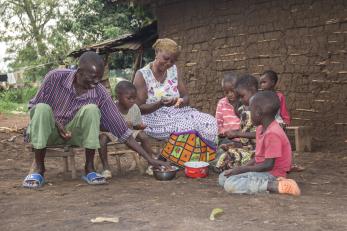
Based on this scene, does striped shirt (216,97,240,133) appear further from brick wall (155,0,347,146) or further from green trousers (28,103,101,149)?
brick wall (155,0,347,146)

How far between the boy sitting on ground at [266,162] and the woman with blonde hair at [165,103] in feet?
3.49

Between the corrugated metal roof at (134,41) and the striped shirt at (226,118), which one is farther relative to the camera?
the corrugated metal roof at (134,41)

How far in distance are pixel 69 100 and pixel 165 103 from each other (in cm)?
95

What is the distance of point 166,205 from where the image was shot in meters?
3.26

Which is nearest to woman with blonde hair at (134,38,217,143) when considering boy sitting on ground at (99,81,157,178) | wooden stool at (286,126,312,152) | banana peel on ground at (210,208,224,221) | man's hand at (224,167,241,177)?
boy sitting on ground at (99,81,157,178)

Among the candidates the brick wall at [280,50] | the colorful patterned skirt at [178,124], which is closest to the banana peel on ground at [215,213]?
the colorful patterned skirt at [178,124]

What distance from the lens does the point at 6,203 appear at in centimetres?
347

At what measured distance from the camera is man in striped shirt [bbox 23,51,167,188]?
4043mm

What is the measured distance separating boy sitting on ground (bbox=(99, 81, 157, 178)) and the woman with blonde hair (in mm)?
106

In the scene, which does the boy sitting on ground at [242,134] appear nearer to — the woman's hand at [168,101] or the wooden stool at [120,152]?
the woman's hand at [168,101]

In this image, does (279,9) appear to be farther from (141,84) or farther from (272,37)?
(141,84)

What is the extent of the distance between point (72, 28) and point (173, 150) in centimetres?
1417

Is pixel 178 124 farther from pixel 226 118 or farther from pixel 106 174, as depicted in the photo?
pixel 106 174

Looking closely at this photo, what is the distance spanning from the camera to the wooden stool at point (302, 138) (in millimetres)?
6566
